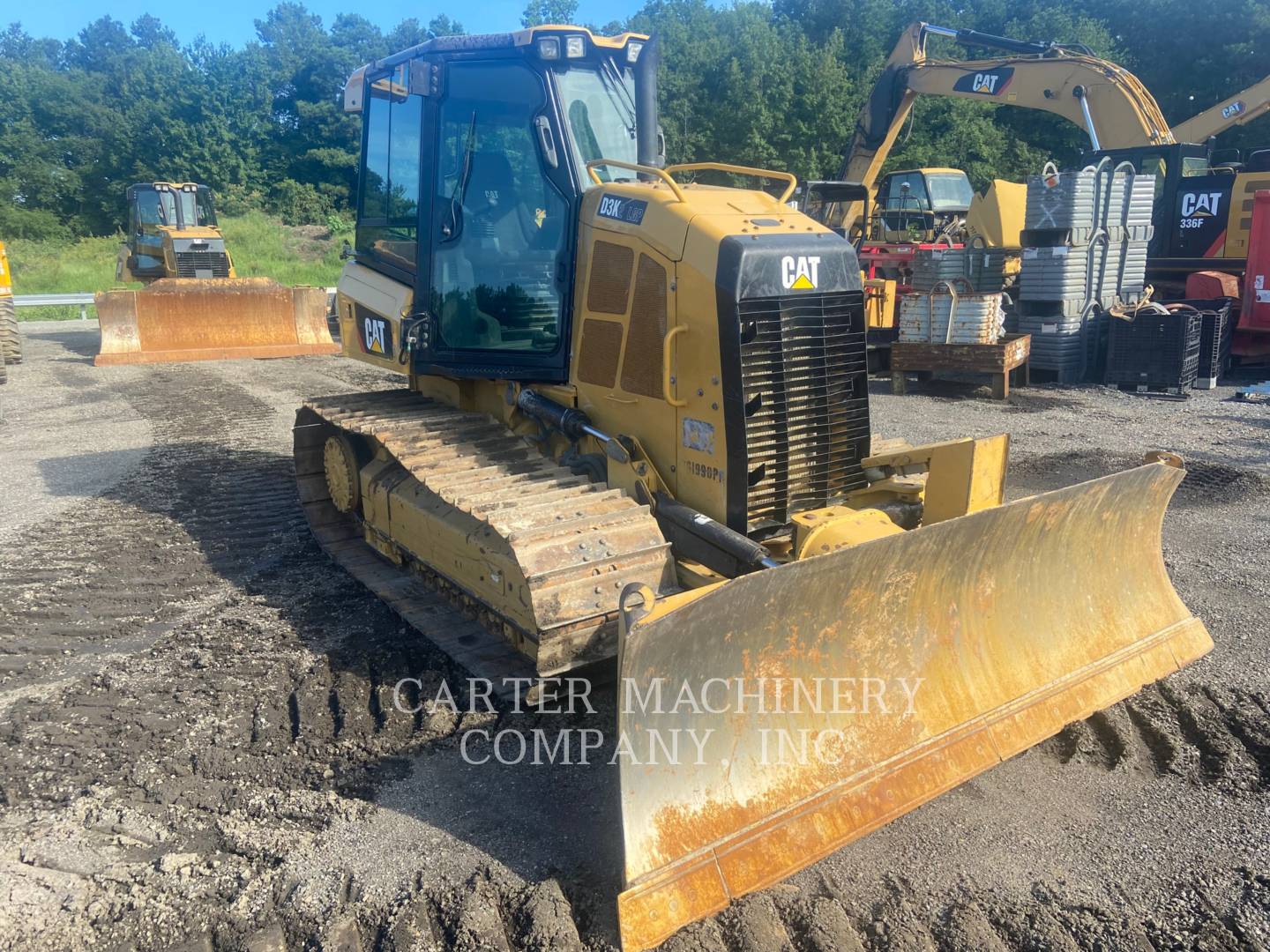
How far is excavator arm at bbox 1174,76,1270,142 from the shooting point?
15.6 meters

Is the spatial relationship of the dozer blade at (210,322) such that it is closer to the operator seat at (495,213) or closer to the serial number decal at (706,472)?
the operator seat at (495,213)

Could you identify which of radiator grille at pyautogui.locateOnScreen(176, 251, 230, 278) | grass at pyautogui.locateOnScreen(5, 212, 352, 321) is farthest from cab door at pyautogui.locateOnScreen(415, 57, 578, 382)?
grass at pyautogui.locateOnScreen(5, 212, 352, 321)

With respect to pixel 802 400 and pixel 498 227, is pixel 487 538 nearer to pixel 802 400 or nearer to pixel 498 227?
pixel 802 400

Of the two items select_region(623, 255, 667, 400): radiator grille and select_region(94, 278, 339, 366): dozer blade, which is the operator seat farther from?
select_region(94, 278, 339, 366): dozer blade

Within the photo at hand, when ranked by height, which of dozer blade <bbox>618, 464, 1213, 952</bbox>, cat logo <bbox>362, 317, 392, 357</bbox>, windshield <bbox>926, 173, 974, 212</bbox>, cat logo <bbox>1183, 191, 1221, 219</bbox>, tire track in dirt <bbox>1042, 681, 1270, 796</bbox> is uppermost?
windshield <bbox>926, 173, 974, 212</bbox>

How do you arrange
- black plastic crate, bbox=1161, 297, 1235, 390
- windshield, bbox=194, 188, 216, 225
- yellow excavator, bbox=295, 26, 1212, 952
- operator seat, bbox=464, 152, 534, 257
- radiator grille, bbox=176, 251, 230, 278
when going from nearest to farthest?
yellow excavator, bbox=295, 26, 1212, 952, operator seat, bbox=464, 152, 534, 257, black plastic crate, bbox=1161, 297, 1235, 390, radiator grille, bbox=176, 251, 230, 278, windshield, bbox=194, 188, 216, 225

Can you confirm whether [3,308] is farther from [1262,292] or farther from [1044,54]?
[1262,292]

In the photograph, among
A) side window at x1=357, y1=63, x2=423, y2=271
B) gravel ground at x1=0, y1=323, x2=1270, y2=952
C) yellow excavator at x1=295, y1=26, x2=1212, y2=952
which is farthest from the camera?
side window at x1=357, y1=63, x2=423, y2=271

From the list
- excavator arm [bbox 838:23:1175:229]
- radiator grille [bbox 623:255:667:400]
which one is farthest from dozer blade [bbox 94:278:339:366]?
radiator grille [bbox 623:255:667:400]

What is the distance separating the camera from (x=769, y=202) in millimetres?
4617

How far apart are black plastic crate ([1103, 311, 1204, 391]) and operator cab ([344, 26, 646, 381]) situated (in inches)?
347

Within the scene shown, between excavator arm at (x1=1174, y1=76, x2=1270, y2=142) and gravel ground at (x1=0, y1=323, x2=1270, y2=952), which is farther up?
excavator arm at (x1=1174, y1=76, x2=1270, y2=142)

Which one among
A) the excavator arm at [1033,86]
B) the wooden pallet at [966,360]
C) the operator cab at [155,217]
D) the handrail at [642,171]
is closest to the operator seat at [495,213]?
the handrail at [642,171]

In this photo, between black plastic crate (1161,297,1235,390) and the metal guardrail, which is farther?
the metal guardrail
